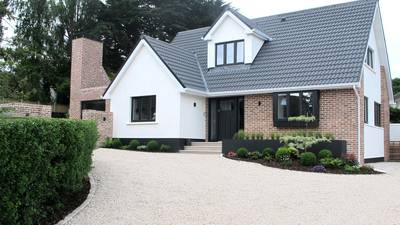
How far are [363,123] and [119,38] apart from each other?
2443cm

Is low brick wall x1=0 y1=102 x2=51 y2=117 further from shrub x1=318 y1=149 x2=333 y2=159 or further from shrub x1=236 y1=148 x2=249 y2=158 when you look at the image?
shrub x1=318 y1=149 x2=333 y2=159

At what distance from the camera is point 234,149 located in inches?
726

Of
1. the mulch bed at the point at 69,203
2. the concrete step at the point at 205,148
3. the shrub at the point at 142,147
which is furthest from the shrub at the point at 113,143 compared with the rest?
the mulch bed at the point at 69,203

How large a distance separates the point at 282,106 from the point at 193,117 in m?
4.41

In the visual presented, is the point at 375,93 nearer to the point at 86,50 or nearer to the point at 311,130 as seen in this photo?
the point at 311,130

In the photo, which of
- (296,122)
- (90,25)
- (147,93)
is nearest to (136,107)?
(147,93)

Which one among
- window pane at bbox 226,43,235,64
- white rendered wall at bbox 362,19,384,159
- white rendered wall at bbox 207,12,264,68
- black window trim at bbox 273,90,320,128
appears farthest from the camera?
window pane at bbox 226,43,235,64

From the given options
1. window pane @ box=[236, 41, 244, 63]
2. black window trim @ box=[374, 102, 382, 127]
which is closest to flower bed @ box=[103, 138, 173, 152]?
window pane @ box=[236, 41, 244, 63]

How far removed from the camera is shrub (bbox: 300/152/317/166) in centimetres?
1547

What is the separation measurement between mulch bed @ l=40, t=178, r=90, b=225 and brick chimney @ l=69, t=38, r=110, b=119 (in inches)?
730

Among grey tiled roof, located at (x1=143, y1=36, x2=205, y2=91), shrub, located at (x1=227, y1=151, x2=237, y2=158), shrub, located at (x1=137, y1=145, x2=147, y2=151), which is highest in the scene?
grey tiled roof, located at (x1=143, y1=36, x2=205, y2=91)

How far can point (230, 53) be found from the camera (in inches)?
896

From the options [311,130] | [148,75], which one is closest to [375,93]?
[311,130]

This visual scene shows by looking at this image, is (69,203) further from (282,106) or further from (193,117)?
(193,117)
